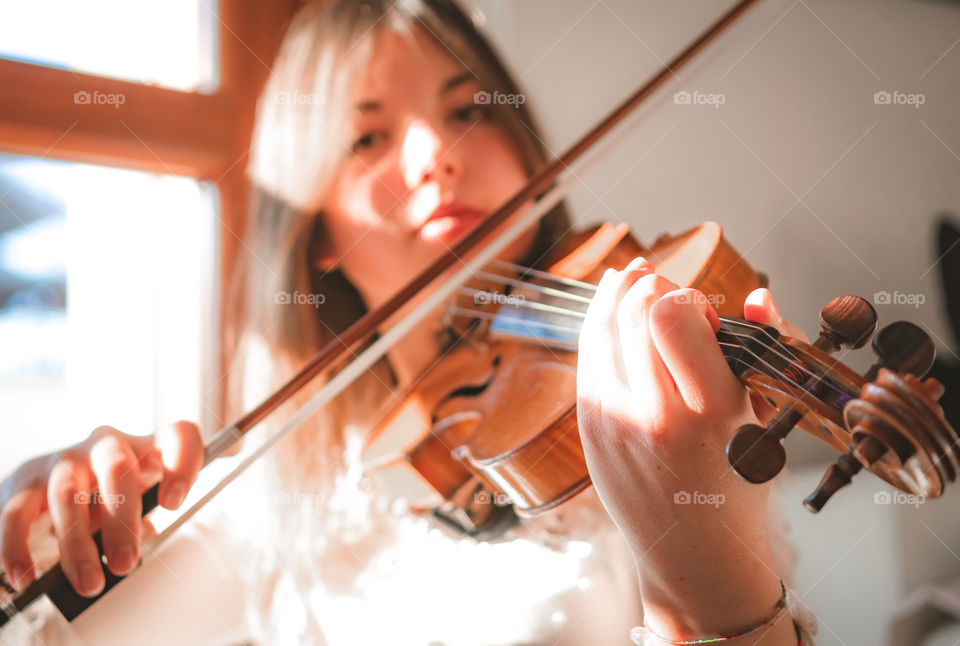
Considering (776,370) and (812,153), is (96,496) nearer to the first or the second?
(776,370)

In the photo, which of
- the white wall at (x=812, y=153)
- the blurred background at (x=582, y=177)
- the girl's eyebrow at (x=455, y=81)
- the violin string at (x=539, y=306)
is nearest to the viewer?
the violin string at (x=539, y=306)

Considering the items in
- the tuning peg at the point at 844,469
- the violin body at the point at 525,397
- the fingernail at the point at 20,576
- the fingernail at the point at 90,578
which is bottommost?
the fingernail at the point at 20,576

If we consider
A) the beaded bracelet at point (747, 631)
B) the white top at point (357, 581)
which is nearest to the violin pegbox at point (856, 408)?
the beaded bracelet at point (747, 631)

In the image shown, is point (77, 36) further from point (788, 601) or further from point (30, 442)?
point (788, 601)

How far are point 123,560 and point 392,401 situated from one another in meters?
0.66

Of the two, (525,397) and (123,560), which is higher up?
(525,397)

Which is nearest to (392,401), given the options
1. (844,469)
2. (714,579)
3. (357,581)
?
(357,581)

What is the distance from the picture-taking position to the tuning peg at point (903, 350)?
0.35m

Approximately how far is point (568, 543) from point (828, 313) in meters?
0.52

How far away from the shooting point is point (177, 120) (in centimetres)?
145

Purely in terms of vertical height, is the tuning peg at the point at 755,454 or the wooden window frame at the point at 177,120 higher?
the tuning peg at the point at 755,454

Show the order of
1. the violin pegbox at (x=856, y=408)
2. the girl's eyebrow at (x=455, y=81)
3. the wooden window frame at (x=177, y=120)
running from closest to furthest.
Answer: the violin pegbox at (x=856, y=408) → the girl's eyebrow at (x=455, y=81) → the wooden window frame at (x=177, y=120)

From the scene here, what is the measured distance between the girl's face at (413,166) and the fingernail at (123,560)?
592mm

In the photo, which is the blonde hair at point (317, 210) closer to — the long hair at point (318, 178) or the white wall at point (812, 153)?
the long hair at point (318, 178)
